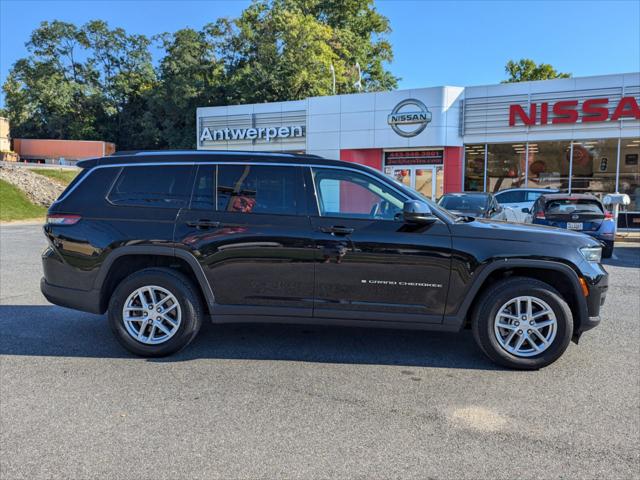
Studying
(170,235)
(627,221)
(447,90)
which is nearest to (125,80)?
(447,90)

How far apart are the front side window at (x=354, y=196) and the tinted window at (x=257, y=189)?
26 centimetres

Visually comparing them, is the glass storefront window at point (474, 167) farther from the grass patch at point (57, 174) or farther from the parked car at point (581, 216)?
the grass patch at point (57, 174)

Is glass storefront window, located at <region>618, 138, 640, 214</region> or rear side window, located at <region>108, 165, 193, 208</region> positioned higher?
glass storefront window, located at <region>618, 138, 640, 214</region>

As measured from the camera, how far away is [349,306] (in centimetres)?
443

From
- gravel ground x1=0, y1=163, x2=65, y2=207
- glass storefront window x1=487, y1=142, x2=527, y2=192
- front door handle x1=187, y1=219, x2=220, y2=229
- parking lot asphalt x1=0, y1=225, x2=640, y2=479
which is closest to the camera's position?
parking lot asphalt x1=0, y1=225, x2=640, y2=479

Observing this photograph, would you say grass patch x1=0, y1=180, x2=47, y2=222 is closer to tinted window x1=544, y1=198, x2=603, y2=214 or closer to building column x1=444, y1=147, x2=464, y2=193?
building column x1=444, y1=147, x2=464, y2=193

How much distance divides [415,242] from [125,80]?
2183 inches

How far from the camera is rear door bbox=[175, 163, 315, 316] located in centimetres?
445

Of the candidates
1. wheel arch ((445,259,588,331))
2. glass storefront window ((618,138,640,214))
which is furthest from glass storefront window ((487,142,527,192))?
wheel arch ((445,259,588,331))

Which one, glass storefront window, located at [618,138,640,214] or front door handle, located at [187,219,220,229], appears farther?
glass storefront window, located at [618,138,640,214]

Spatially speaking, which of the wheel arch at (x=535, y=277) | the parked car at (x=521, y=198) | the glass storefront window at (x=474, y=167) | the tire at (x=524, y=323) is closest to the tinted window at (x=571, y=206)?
the parked car at (x=521, y=198)

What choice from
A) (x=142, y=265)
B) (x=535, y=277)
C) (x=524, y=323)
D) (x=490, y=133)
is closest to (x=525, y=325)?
(x=524, y=323)

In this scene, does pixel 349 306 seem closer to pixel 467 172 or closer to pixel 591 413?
pixel 591 413

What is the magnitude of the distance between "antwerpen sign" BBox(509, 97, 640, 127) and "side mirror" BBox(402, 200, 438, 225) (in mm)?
16938
